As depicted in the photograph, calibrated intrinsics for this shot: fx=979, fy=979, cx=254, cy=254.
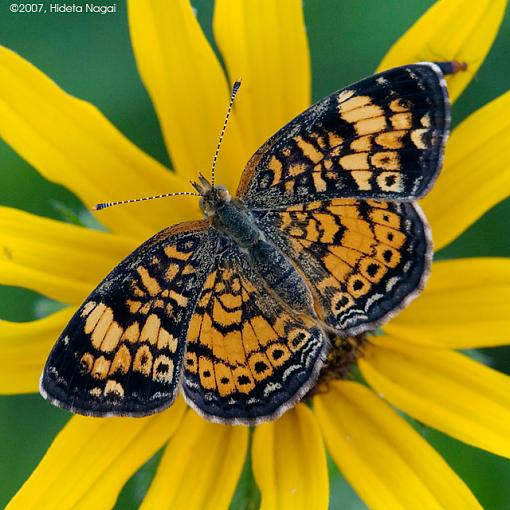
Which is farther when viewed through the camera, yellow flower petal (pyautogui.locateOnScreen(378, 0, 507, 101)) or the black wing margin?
yellow flower petal (pyautogui.locateOnScreen(378, 0, 507, 101))

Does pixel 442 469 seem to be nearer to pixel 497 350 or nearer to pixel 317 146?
pixel 497 350

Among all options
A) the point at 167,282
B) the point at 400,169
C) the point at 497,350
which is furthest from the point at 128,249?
the point at 497,350

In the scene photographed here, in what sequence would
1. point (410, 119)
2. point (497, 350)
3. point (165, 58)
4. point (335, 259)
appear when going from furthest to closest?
point (497, 350)
point (165, 58)
point (335, 259)
point (410, 119)

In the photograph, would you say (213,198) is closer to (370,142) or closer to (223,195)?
(223,195)

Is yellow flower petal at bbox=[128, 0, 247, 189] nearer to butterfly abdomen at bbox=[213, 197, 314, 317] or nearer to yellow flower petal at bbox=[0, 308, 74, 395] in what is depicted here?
butterfly abdomen at bbox=[213, 197, 314, 317]

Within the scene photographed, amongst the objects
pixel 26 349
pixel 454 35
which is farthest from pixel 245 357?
pixel 454 35

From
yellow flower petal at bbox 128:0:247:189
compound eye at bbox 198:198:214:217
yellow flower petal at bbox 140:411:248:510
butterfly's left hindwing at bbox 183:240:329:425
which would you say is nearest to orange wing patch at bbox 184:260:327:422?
butterfly's left hindwing at bbox 183:240:329:425
